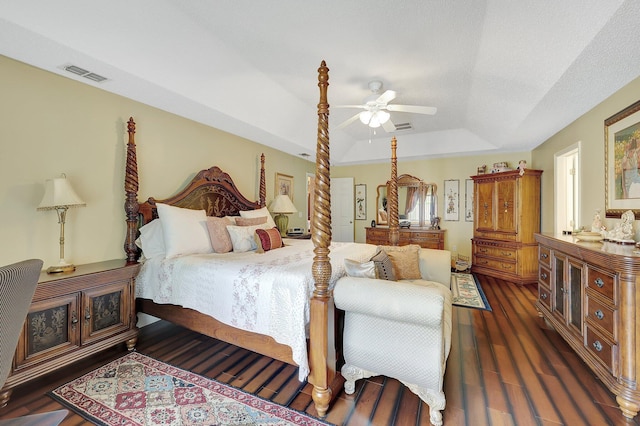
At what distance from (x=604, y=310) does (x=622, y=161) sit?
1.52 m

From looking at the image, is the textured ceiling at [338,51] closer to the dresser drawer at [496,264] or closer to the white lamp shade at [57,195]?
the white lamp shade at [57,195]

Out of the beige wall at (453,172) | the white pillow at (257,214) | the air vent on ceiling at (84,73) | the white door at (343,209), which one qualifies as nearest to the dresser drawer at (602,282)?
the white pillow at (257,214)

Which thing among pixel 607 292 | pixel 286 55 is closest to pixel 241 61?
pixel 286 55

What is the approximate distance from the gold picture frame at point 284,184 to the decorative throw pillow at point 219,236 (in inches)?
82.1

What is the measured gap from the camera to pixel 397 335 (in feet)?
5.95

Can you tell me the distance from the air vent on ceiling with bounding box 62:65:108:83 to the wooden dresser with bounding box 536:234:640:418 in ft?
13.9

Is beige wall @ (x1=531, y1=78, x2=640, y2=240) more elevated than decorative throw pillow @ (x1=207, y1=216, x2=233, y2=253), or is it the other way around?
beige wall @ (x1=531, y1=78, x2=640, y2=240)

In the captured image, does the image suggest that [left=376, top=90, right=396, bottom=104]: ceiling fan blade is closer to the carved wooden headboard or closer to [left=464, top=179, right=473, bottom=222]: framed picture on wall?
the carved wooden headboard

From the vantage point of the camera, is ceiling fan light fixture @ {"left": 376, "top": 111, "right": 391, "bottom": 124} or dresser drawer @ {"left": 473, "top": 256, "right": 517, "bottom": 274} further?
dresser drawer @ {"left": 473, "top": 256, "right": 517, "bottom": 274}

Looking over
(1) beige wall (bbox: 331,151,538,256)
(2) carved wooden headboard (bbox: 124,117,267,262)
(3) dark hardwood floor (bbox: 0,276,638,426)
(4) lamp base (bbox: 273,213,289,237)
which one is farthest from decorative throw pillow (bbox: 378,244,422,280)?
(1) beige wall (bbox: 331,151,538,256)

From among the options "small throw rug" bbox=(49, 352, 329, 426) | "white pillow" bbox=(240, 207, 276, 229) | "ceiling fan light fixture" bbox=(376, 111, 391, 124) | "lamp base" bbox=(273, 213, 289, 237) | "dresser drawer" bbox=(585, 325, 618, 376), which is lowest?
"small throw rug" bbox=(49, 352, 329, 426)

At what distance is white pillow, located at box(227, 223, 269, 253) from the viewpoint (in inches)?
128

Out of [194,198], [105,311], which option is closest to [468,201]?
[194,198]

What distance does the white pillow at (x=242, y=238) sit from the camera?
10.6 feet
